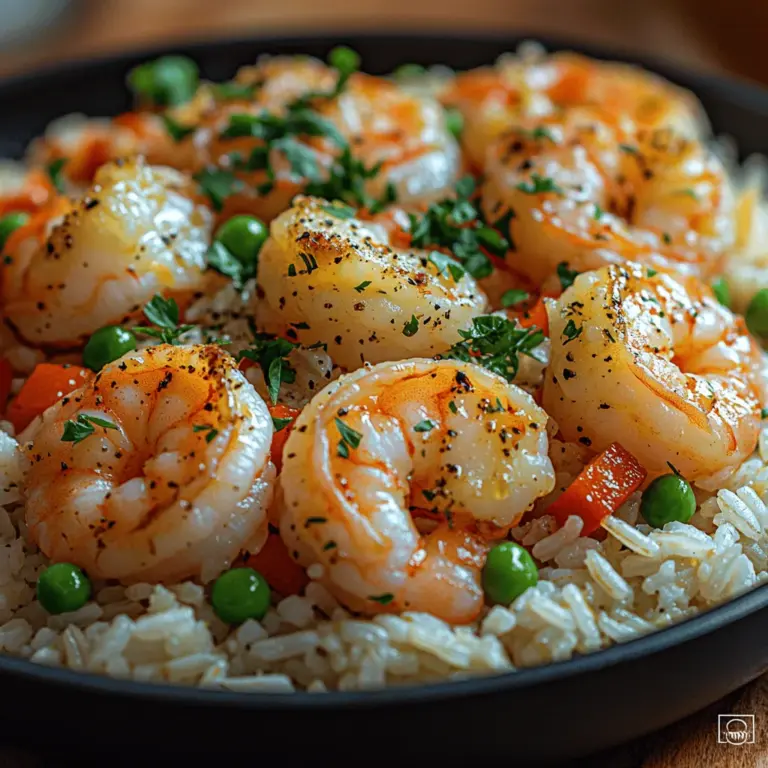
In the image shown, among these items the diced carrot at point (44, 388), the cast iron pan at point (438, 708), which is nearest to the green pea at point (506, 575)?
the cast iron pan at point (438, 708)

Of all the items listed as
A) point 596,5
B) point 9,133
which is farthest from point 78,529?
point 596,5

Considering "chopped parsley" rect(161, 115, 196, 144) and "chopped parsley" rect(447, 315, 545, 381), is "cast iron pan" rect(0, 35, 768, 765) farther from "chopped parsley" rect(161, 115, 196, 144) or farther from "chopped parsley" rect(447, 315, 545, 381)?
"chopped parsley" rect(161, 115, 196, 144)

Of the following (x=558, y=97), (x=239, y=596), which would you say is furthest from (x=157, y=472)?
(x=558, y=97)

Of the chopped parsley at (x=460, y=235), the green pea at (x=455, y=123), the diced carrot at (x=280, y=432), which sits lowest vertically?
the diced carrot at (x=280, y=432)

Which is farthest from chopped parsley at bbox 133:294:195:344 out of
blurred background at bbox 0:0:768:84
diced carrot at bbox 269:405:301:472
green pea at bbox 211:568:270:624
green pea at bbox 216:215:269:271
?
blurred background at bbox 0:0:768:84

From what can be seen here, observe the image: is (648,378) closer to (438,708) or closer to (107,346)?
(438,708)

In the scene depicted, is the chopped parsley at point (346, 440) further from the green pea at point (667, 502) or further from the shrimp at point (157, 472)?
the green pea at point (667, 502)

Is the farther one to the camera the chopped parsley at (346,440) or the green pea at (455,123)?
the green pea at (455,123)
